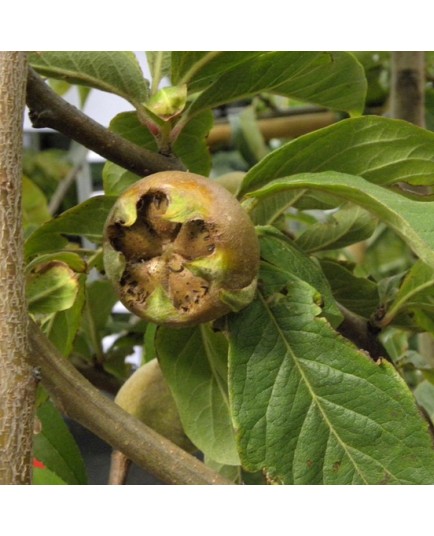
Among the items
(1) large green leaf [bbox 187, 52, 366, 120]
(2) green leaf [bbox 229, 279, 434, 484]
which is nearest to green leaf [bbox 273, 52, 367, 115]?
(1) large green leaf [bbox 187, 52, 366, 120]

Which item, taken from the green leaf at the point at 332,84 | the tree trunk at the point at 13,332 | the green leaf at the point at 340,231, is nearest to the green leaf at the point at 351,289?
the green leaf at the point at 340,231

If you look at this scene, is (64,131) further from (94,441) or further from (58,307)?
(94,441)

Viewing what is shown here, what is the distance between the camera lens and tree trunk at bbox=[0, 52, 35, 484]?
1.44 ft

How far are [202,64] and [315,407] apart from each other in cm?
28

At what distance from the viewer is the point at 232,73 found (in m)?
0.65

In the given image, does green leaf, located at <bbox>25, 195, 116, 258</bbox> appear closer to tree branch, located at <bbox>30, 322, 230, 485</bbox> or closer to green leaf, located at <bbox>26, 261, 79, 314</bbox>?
green leaf, located at <bbox>26, 261, 79, 314</bbox>

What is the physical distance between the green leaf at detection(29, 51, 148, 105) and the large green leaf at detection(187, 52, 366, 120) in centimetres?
5

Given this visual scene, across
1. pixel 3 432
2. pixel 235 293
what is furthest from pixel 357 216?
pixel 3 432

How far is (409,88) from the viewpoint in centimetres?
105

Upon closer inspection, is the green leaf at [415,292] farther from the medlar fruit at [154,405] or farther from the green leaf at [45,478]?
the green leaf at [45,478]

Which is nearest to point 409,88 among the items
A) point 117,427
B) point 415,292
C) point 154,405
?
point 415,292

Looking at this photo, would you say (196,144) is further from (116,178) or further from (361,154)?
(361,154)

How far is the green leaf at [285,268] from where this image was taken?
0.57 metres

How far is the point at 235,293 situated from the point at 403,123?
18 centimetres
